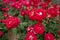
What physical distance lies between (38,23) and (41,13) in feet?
0.26

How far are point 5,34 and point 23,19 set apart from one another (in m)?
0.22

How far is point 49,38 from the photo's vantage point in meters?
1.38

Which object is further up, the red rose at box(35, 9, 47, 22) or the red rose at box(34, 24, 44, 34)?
the red rose at box(35, 9, 47, 22)

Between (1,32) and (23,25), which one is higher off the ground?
(23,25)

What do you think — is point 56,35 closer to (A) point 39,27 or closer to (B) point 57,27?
(B) point 57,27

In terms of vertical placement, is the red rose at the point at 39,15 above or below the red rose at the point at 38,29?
above

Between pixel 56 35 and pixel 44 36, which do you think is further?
pixel 56 35

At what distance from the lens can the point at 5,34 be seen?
173cm

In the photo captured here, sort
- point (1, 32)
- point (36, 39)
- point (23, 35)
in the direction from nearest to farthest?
point (36, 39), point (23, 35), point (1, 32)

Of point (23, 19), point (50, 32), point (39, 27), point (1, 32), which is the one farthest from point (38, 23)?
point (1, 32)

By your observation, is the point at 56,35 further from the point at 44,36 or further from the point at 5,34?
the point at 5,34

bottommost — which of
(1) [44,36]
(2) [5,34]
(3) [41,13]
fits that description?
(2) [5,34]

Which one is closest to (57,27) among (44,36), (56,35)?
(56,35)

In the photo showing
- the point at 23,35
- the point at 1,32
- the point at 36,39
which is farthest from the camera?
the point at 1,32
